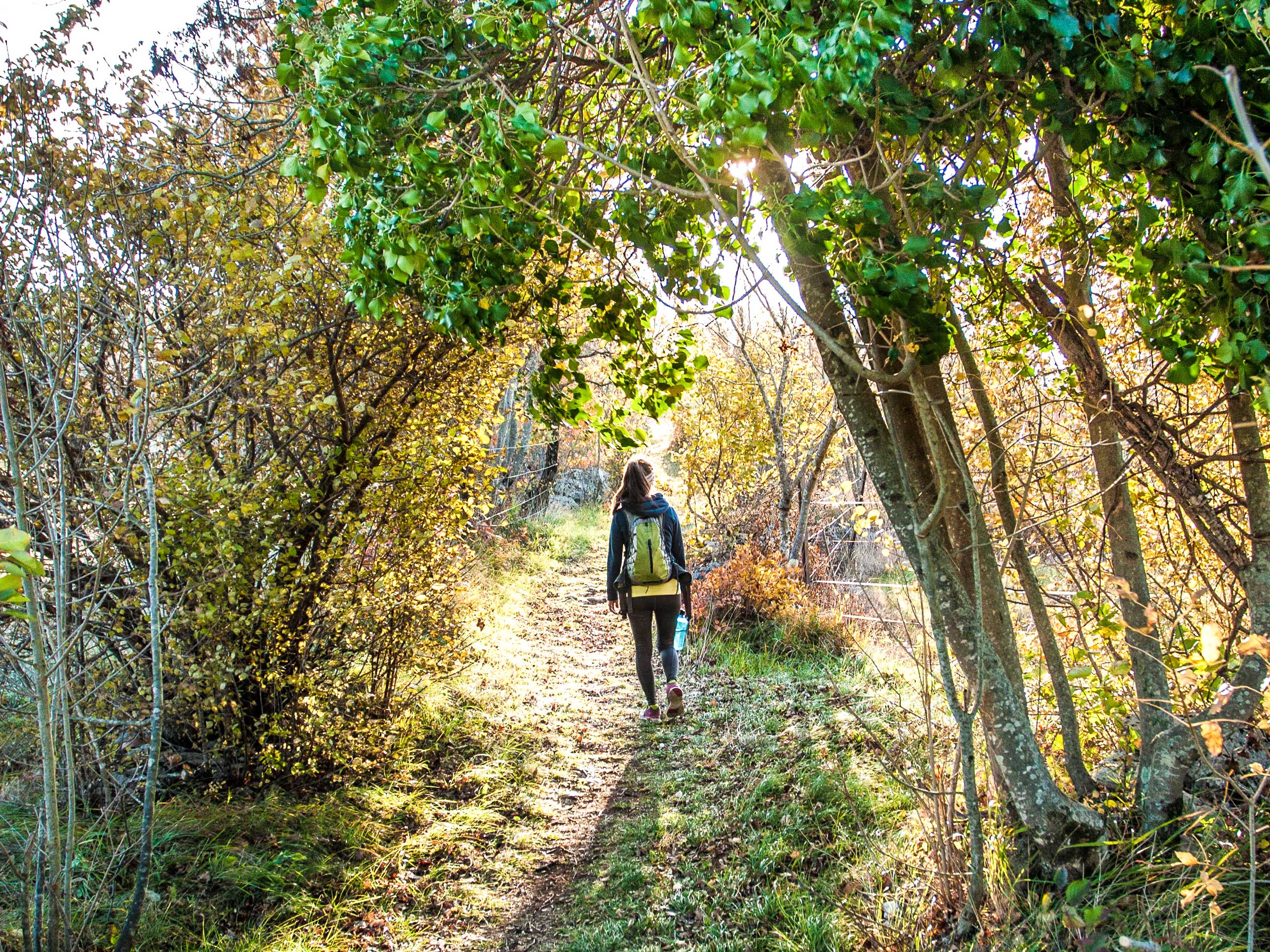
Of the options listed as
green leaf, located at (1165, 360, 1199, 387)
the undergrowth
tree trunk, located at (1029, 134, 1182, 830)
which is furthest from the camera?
tree trunk, located at (1029, 134, 1182, 830)

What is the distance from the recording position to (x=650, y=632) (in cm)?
591

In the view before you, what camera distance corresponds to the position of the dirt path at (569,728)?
12.4 feet

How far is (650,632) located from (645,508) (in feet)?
3.20

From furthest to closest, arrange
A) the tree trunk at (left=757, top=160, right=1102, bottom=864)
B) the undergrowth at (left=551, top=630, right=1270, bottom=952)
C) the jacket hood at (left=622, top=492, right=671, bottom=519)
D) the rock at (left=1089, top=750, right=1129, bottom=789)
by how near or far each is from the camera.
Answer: the jacket hood at (left=622, top=492, right=671, bottom=519) → the rock at (left=1089, top=750, right=1129, bottom=789) → the tree trunk at (left=757, top=160, right=1102, bottom=864) → the undergrowth at (left=551, top=630, right=1270, bottom=952)

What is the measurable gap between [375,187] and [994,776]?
3.24 m

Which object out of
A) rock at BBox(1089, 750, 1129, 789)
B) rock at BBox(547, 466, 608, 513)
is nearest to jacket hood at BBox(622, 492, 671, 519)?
rock at BBox(1089, 750, 1129, 789)

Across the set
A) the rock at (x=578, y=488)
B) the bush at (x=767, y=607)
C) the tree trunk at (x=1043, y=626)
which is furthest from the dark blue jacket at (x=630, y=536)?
the rock at (x=578, y=488)

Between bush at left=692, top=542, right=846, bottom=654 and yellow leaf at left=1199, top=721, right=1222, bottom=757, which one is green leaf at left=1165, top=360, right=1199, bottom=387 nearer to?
yellow leaf at left=1199, top=721, right=1222, bottom=757

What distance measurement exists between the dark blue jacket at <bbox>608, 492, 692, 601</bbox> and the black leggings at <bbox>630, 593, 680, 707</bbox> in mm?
181

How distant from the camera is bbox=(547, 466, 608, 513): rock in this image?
1903 cm

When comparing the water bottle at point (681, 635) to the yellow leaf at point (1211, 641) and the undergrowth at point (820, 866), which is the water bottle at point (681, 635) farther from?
the yellow leaf at point (1211, 641)

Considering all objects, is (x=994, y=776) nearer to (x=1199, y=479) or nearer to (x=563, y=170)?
(x=1199, y=479)

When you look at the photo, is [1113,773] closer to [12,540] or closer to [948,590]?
[948,590]

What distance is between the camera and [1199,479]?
9.78ft
